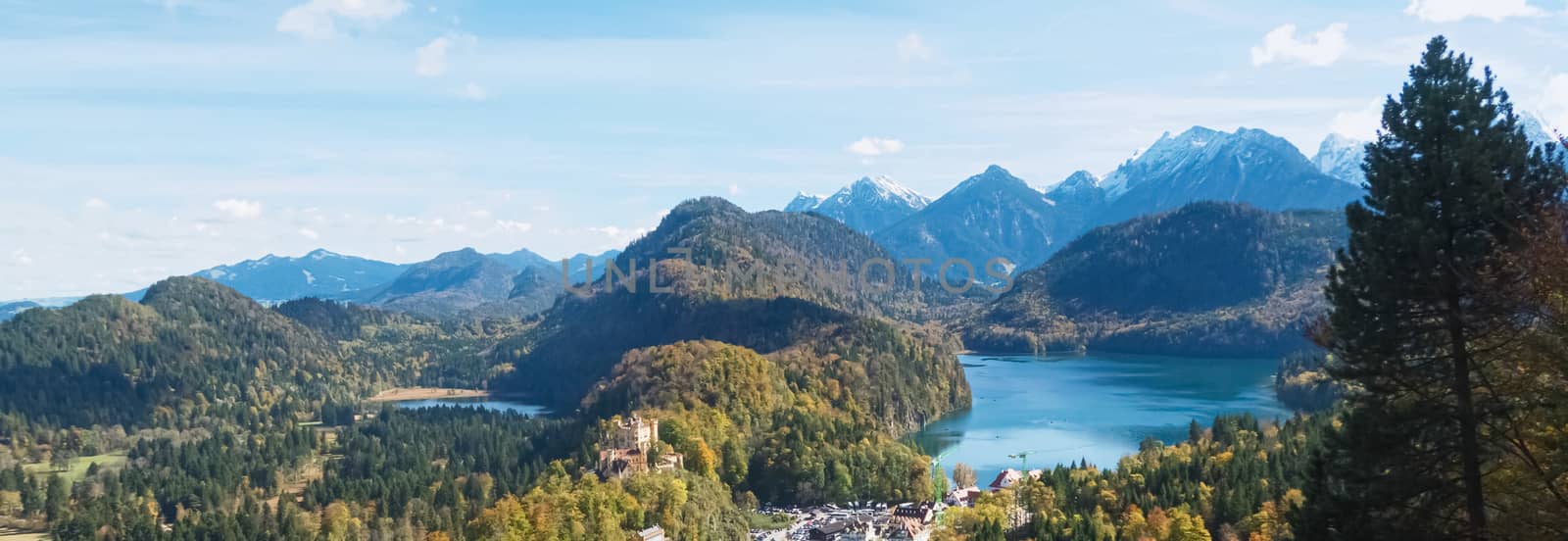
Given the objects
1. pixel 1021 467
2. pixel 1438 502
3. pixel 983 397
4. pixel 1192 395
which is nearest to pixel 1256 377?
pixel 1192 395

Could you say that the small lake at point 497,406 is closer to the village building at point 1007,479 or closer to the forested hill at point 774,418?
the forested hill at point 774,418

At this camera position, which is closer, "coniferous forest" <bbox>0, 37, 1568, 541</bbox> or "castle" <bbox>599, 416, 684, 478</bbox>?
"coniferous forest" <bbox>0, 37, 1568, 541</bbox>

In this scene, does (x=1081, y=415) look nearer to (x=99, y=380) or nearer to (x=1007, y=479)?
(x=1007, y=479)

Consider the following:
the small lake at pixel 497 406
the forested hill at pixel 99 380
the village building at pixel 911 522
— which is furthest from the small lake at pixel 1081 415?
the forested hill at pixel 99 380

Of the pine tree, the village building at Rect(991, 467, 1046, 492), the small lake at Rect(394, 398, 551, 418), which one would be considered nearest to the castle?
the village building at Rect(991, 467, 1046, 492)

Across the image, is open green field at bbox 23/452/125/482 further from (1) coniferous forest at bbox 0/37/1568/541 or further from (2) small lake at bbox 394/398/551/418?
(2) small lake at bbox 394/398/551/418

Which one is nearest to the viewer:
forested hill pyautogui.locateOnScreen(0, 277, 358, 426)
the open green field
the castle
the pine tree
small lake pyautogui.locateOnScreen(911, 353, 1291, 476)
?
the pine tree

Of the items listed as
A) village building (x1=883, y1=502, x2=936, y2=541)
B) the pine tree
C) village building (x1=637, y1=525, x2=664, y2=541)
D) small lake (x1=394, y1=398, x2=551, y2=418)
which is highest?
the pine tree
